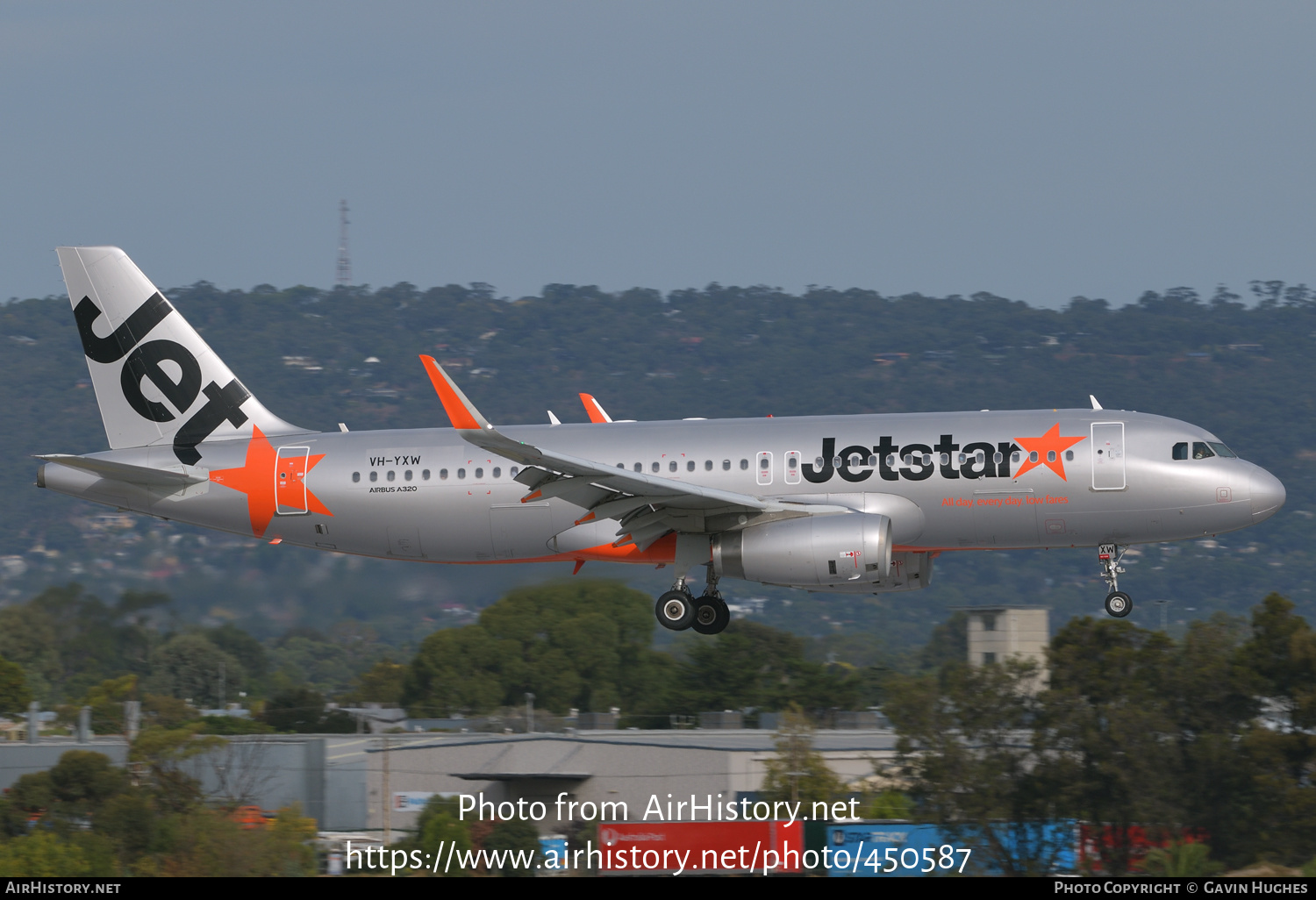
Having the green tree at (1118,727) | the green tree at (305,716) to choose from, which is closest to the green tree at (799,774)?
the green tree at (1118,727)

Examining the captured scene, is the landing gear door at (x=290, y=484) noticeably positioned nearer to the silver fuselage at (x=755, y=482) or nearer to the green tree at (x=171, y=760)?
the silver fuselage at (x=755, y=482)

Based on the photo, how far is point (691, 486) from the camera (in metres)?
31.2

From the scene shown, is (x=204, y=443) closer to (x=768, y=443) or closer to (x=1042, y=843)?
(x=768, y=443)

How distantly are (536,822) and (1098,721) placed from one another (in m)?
21.7

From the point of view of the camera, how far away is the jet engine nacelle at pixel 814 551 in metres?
30.7

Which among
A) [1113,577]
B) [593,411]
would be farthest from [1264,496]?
[593,411]

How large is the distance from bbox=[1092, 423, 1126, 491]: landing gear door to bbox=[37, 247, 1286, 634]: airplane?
0.04 meters

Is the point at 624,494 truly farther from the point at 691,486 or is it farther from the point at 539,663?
the point at 539,663

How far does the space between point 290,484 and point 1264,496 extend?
20.7 metres

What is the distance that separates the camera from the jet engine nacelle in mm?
30656

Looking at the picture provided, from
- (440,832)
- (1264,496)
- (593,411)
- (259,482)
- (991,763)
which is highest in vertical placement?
(593,411)

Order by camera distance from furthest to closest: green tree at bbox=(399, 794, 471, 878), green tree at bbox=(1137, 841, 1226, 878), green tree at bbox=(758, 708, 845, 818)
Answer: green tree at bbox=(758, 708, 845, 818)
green tree at bbox=(399, 794, 471, 878)
green tree at bbox=(1137, 841, 1226, 878)

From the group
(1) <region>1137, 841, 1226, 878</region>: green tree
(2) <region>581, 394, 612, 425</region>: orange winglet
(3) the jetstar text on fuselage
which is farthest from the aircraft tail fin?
(1) <region>1137, 841, 1226, 878</region>: green tree

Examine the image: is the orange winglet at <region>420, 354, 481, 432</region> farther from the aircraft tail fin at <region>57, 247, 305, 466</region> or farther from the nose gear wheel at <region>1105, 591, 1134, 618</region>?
the nose gear wheel at <region>1105, 591, 1134, 618</region>
